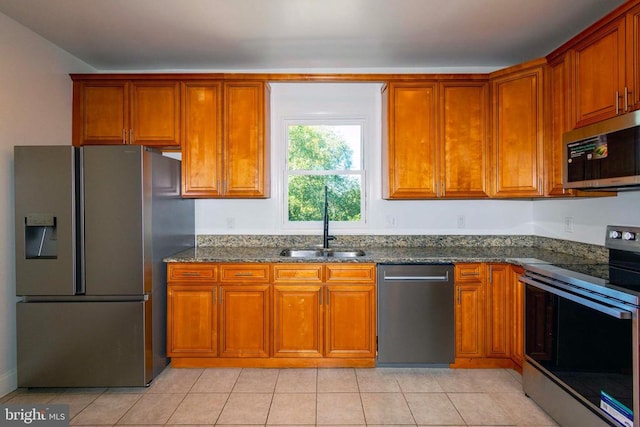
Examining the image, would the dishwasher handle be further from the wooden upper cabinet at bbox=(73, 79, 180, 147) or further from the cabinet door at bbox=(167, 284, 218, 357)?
the wooden upper cabinet at bbox=(73, 79, 180, 147)

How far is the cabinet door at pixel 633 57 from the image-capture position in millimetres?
1915

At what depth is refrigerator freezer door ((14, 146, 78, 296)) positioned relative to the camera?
2.41m

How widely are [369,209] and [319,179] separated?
0.57 metres

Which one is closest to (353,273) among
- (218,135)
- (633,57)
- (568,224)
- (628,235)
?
(218,135)

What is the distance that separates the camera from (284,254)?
3113 millimetres

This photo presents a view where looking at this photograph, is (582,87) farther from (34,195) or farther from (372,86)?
(34,195)

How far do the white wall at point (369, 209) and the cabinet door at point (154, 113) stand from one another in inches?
26.6

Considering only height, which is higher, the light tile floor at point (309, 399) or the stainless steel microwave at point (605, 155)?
the stainless steel microwave at point (605, 155)

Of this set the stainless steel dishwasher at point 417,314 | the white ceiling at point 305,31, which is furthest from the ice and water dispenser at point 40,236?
the stainless steel dishwasher at point 417,314

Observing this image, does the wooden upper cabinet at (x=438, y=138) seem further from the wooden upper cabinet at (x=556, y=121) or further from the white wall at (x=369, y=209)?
the wooden upper cabinet at (x=556, y=121)

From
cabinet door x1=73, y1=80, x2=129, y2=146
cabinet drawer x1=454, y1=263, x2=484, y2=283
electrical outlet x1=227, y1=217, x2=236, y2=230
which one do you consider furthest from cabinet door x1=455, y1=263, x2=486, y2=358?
cabinet door x1=73, y1=80, x2=129, y2=146

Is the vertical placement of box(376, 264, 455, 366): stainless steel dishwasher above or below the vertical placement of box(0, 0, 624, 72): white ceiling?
below

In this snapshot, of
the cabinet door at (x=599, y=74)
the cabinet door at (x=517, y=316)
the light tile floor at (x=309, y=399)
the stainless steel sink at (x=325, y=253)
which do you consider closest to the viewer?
the cabinet door at (x=599, y=74)

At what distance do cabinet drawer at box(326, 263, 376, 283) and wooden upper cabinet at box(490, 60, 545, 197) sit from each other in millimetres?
1277
